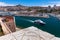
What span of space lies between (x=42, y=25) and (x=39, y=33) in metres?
11.4

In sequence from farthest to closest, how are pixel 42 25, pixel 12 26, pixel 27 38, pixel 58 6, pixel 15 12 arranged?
1. pixel 58 6
2. pixel 15 12
3. pixel 42 25
4. pixel 12 26
5. pixel 27 38

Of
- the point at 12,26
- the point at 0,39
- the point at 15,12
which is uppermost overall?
the point at 0,39

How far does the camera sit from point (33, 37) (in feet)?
5.45

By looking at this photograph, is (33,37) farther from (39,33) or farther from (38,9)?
(38,9)

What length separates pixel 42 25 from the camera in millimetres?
13148

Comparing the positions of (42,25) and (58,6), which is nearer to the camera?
(42,25)

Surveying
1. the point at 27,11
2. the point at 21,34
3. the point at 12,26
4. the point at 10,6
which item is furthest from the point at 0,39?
the point at 10,6

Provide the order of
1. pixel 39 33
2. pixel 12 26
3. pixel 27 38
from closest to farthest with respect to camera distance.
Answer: pixel 27 38 → pixel 39 33 → pixel 12 26

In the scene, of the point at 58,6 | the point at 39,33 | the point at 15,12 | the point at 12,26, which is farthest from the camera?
the point at 58,6

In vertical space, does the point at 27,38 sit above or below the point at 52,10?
above

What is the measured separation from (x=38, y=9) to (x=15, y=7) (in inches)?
165

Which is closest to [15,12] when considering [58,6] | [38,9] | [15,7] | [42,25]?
[15,7]

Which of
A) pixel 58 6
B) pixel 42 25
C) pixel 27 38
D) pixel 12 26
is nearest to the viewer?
pixel 27 38

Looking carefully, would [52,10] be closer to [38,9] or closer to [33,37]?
[38,9]
